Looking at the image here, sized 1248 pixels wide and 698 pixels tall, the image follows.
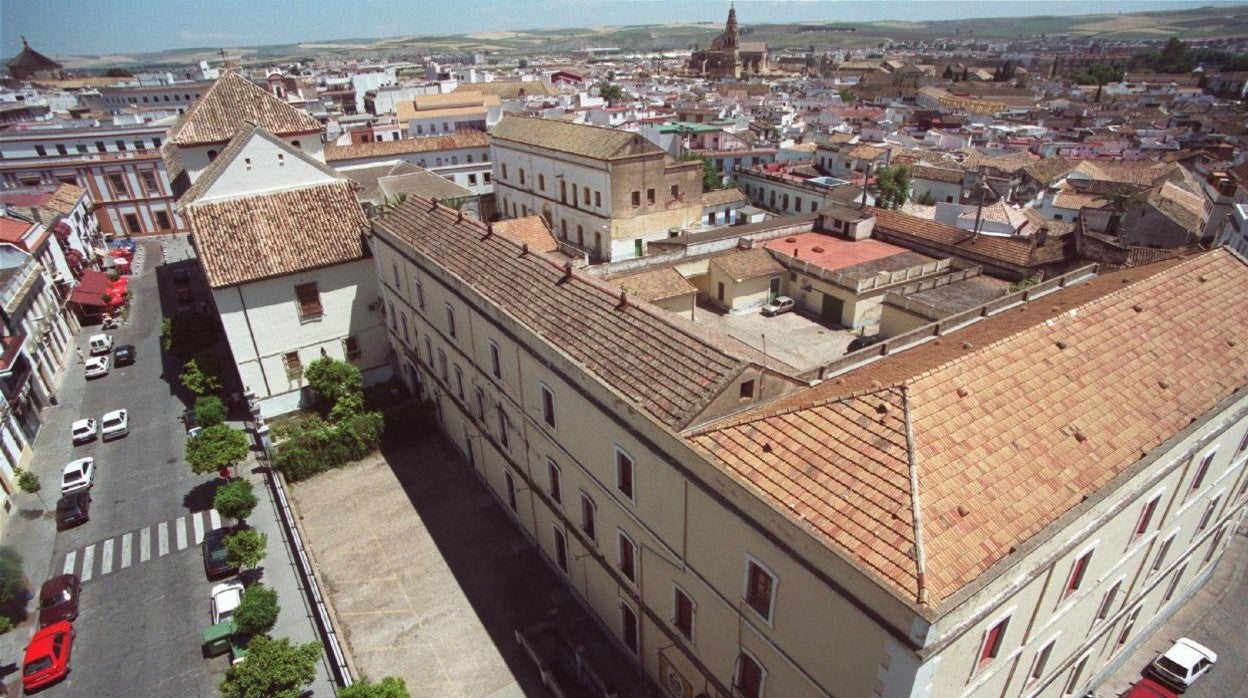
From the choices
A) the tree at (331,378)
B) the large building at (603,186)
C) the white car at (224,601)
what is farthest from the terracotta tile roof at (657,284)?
the white car at (224,601)

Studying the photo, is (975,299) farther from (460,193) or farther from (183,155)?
(183,155)

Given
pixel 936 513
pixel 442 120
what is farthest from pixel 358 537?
pixel 442 120

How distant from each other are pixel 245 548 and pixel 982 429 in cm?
2543

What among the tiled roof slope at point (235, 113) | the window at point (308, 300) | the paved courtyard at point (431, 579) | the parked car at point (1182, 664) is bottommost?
the paved courtyard at point (431, 579)

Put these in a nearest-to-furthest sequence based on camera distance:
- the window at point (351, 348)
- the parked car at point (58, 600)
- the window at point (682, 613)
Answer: the window at point (682, 613) → the parked car at point (58, 600) → the window at point (351, 348)

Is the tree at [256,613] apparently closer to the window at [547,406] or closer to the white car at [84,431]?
the window at [547,406]

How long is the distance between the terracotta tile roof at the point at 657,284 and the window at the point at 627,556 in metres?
22.0

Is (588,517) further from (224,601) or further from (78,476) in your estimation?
(78,476)

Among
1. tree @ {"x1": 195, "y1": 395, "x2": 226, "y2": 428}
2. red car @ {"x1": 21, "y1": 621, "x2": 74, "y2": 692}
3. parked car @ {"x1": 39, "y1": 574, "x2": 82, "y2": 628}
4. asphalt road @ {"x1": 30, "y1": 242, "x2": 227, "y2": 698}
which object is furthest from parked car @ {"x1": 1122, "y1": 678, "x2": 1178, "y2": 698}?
tree @ {"x1": 195, "y1": 395, "x2": 226, "y2": 428}

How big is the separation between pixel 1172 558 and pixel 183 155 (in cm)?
5671

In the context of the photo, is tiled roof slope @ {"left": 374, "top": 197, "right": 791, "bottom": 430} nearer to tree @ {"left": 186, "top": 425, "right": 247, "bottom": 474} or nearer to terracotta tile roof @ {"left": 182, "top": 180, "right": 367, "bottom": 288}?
terracotta tile roof @ {"left": 182, "top": 180, "right": 367, "bottom": 288}

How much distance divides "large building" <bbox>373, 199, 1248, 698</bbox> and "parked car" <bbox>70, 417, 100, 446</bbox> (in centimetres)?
2564

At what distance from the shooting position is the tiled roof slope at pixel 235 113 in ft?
146

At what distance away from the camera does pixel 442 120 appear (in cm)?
9156
